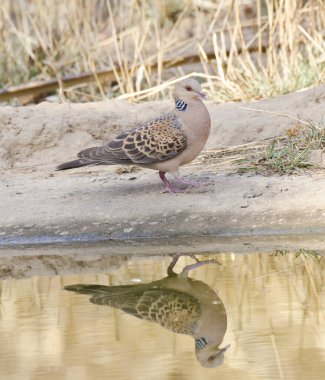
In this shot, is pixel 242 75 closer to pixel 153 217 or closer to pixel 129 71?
pixel 129 71

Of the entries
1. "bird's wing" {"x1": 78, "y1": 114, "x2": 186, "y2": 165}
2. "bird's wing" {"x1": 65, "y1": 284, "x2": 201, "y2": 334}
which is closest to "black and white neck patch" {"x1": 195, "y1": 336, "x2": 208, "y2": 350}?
"bird's wing" {"x1": 65, "y1": 284, "x2": 201, "y2": 334}

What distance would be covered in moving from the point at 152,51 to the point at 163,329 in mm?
8442

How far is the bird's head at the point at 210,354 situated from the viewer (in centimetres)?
427

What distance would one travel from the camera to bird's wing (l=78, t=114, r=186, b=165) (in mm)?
6910

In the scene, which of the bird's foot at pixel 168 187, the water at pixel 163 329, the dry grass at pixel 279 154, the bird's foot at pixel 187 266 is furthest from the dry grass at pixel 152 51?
the water at pixel 163 329

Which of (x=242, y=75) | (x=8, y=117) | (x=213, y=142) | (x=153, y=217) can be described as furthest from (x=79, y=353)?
(x=242, y=75)

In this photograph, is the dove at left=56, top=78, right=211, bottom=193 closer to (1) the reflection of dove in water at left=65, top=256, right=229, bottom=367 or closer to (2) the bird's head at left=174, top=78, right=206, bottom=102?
(2) the bird's head at left=174, top=78, right=206, bottom=102

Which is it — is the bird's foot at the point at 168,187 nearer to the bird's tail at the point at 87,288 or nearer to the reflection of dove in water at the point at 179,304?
the reflection of dove in water at the point at 179,304

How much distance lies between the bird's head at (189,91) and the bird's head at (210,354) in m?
2.64

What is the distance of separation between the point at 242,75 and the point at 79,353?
5.88 metres

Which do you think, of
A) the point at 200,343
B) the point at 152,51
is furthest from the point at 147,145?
the point at 152,51

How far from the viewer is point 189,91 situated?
22.8ft

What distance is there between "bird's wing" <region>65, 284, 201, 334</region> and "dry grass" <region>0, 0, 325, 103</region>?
4097 mm

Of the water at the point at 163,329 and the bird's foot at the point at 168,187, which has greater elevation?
the bird's foot at the point at 168,187
